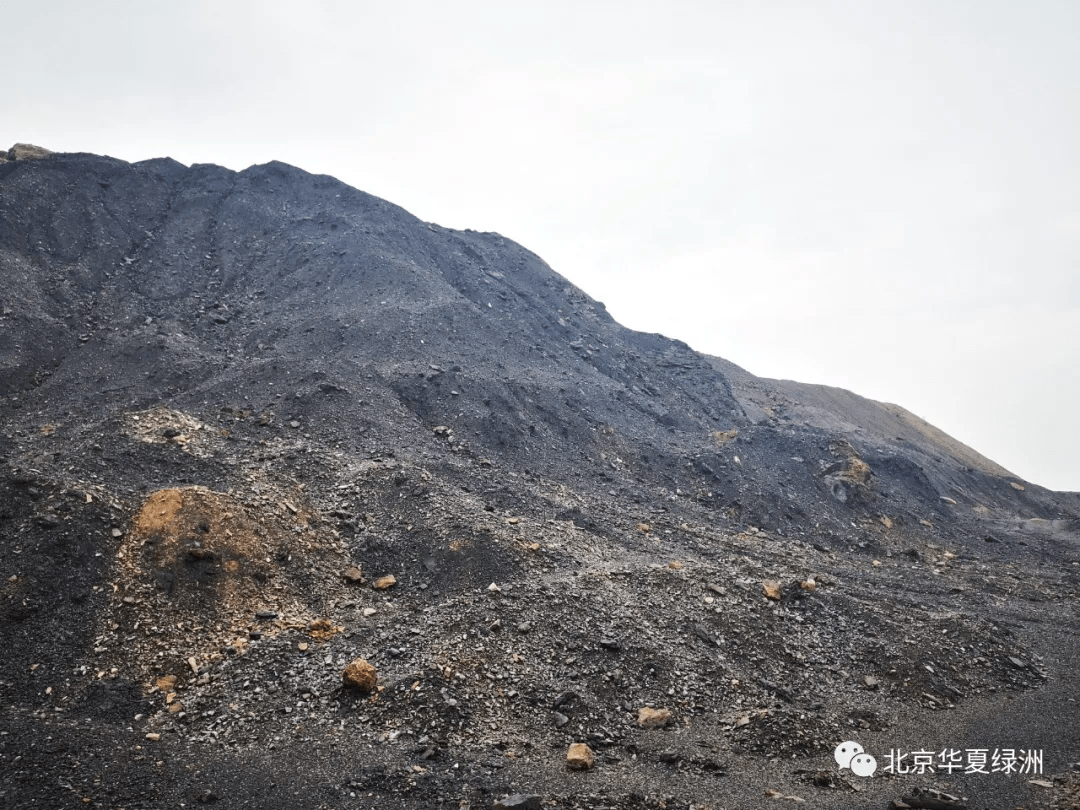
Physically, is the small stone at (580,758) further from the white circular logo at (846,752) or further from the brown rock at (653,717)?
the white circular logo at (846,752)

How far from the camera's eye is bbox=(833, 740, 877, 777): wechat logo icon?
29.6ft

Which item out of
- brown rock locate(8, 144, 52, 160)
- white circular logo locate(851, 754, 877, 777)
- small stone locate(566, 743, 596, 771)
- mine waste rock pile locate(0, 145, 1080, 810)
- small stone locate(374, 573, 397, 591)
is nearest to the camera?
small stone locate(566, 743, 596, 771)

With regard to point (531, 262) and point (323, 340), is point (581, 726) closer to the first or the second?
point (323, 340)

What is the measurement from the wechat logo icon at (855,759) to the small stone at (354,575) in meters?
8.98

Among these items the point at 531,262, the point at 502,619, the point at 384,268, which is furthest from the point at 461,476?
the point at 531,262

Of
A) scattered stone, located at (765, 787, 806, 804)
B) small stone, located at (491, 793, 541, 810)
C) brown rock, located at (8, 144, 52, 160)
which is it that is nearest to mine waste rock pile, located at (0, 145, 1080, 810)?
small stone, located at (491, 793, 541, 810)

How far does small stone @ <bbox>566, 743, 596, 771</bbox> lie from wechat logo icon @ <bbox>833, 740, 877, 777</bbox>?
377 cm

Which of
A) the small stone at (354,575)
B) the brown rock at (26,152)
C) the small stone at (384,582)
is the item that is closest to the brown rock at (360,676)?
the small stone at (384,582)

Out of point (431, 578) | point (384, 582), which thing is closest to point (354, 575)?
point (384, 582)

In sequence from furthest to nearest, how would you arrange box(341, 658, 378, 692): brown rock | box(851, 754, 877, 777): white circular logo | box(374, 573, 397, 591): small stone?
box(374, 573, 397, 591): small stone < box(341, 658, 378, 692): brown rock < box(851, 754, 877, 777): white circular logo

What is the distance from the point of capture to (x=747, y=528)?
21.3 meters

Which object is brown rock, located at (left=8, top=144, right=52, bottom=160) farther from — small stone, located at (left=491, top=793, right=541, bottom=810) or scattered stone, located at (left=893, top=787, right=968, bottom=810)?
scattered stone, located at (left=893, top=787, right=968, bottom=810)

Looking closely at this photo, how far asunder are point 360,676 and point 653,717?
4.56m

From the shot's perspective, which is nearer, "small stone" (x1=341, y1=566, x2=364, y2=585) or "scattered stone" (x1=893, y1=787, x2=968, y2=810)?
"scattered stone" (x1=893, y1=787, x2=968, y2=810)
